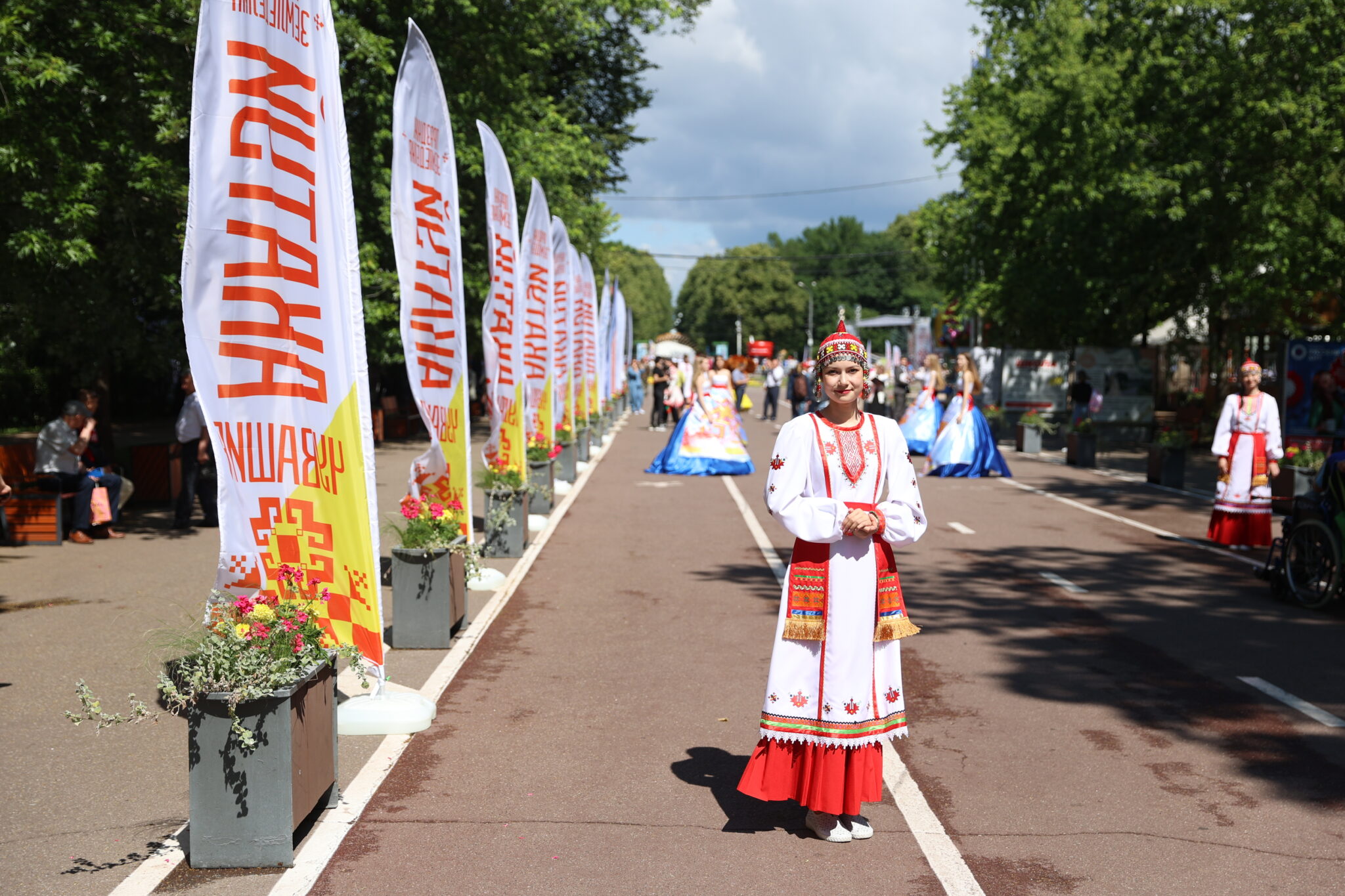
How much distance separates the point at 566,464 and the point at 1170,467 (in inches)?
401

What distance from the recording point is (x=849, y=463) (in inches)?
210

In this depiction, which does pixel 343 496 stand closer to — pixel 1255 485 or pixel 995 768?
pixel 995 768

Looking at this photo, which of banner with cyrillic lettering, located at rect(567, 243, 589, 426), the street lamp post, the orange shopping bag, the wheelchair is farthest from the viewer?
the street lamp post

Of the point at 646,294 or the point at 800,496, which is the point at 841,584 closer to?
the point at 800,496

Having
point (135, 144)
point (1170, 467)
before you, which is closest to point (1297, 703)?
point (135, 144)

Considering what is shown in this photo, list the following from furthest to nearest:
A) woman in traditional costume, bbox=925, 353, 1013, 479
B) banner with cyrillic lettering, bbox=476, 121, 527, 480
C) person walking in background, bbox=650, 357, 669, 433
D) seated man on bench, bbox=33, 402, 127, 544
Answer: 1. person walking in background, bbox=650, 357, 669, 433
2. woman in traditional costume, bbox=925, 353, 1013, 479
3. seated man on bench, bbox=33, 402, 127, 544
4. banner with cyrillic lettering, bbox=476, 121, 527, 480

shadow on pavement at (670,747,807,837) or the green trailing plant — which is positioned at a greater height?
the green trailing plant

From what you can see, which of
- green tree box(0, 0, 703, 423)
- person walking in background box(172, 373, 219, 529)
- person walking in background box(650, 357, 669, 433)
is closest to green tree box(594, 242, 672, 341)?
person walking in background box(650, 357, 669, 433)

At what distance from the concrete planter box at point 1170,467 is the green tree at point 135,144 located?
13090 mm

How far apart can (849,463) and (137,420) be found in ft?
122

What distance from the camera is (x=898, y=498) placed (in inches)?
210

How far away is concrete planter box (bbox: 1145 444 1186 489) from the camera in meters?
21.7

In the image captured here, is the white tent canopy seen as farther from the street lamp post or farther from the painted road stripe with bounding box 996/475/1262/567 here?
the painted road stripe with bounding box 996/475/1262/567

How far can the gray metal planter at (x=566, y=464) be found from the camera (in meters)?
21.0
